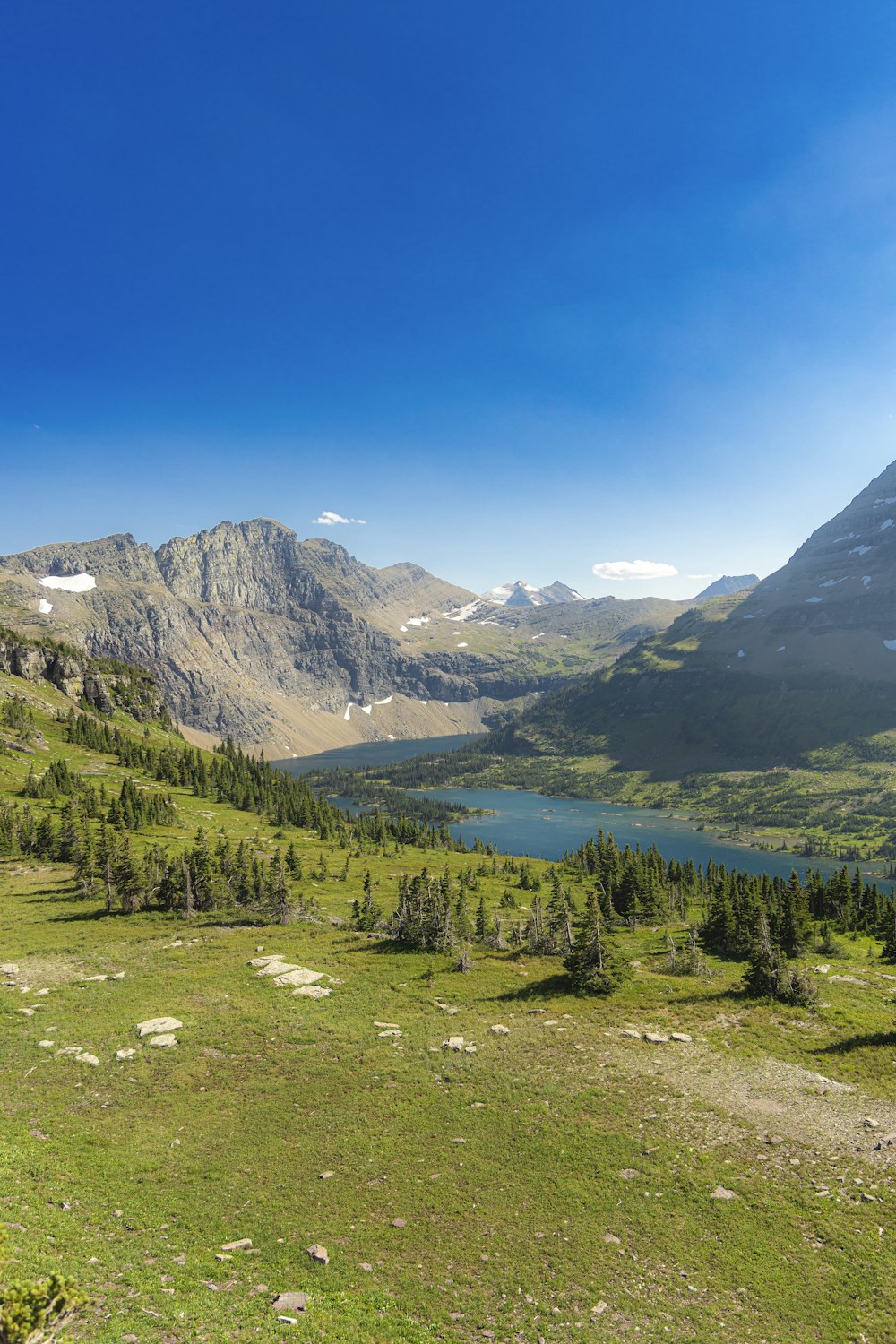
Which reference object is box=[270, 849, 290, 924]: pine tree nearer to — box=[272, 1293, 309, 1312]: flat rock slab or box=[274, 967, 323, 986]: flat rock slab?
box=[274, 967, 323, 986]: flat rock slab

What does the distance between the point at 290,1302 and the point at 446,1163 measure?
9506 mm

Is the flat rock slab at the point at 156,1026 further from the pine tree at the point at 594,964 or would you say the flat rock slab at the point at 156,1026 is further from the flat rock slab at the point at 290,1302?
the pine tree at the point at 594,964

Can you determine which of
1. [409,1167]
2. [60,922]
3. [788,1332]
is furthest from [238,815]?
[788,1332]

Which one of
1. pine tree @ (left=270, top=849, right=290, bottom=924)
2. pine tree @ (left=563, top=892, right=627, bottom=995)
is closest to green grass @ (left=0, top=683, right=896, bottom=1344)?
pine tree @ (left=563, top=892, right=627, bottom=995)

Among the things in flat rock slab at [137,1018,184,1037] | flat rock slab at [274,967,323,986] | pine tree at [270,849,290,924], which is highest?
flat rock slab at [137,1018,184,1037]

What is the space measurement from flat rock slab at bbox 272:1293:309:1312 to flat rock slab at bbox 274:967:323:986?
31061 millimetres

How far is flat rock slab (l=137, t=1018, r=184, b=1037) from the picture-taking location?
125ft

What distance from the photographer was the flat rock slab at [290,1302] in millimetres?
18609

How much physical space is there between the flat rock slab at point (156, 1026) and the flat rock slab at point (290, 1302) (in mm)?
23255

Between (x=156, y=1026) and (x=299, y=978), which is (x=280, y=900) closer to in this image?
(x=299, y=978)

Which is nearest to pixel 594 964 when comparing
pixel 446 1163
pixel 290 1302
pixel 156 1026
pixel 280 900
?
pixel 446 1163

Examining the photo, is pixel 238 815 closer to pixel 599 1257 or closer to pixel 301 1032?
pixel 301 1032

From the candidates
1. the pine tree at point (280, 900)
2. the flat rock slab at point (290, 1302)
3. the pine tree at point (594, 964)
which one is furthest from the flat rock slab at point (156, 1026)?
the pine tree at point (594, 964)

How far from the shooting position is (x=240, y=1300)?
1877cm
